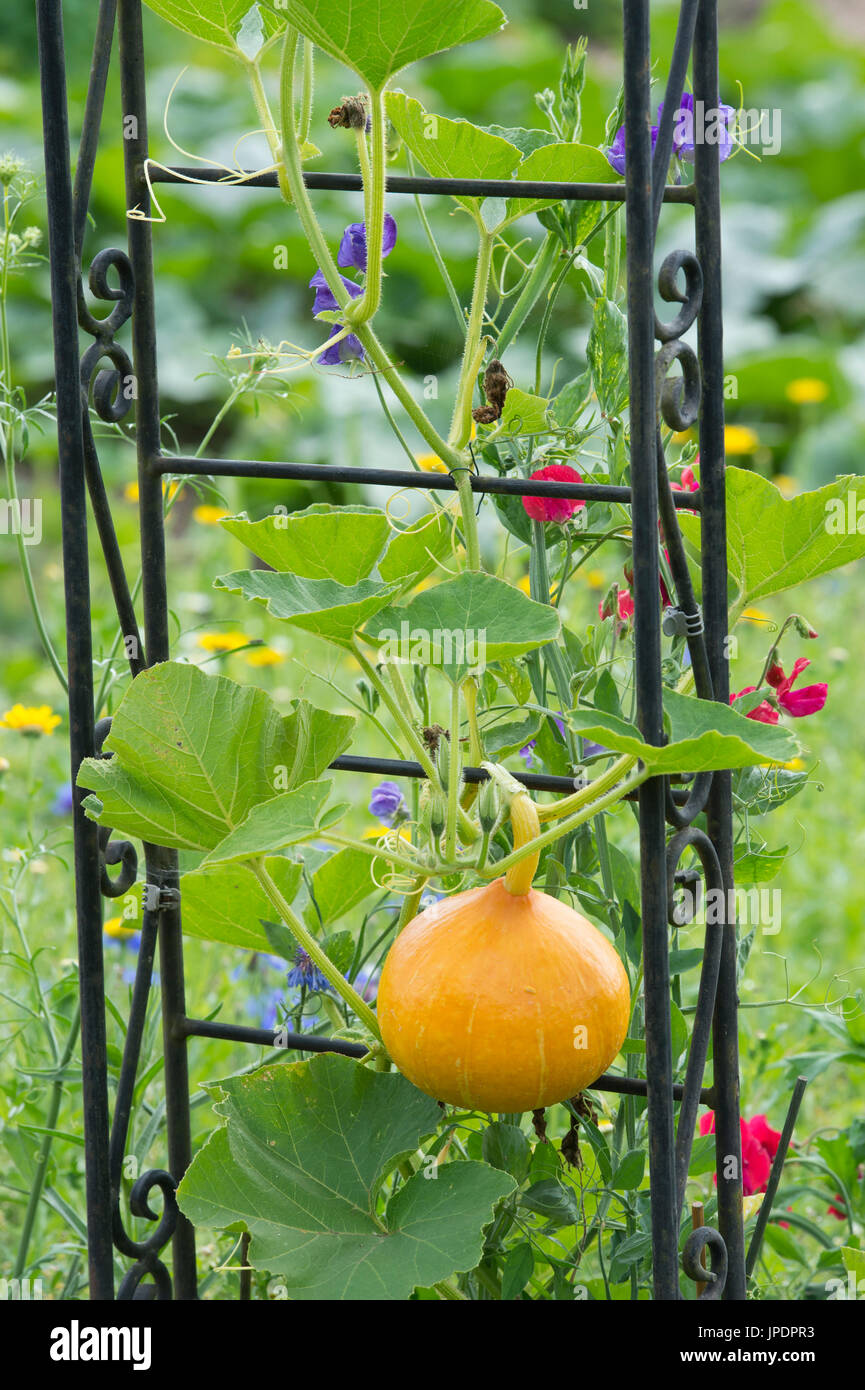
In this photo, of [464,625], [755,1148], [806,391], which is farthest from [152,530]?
[806,391]

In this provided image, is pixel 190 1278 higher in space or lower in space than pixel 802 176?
lower

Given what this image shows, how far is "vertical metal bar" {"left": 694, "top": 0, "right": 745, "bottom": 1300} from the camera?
88 cm

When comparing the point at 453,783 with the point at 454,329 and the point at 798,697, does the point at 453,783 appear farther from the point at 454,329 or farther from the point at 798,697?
the point at 454,329

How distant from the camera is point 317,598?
850 millimetres

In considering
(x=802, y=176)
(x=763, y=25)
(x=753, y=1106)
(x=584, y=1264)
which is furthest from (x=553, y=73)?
(x=584, y=1264)

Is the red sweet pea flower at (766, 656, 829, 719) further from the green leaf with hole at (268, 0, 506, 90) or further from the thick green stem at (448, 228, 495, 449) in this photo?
the green leaf with hole at (268, 0, 506, 90)

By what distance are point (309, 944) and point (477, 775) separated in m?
0.16

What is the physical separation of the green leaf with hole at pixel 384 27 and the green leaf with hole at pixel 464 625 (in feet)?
0.94

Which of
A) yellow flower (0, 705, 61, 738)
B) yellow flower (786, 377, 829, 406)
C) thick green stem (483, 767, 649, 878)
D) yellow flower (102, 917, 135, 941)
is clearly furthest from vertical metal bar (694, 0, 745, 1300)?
yellow flower (786, 377, 829, 406)

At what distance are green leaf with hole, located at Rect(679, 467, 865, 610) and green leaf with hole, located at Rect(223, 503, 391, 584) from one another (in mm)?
230

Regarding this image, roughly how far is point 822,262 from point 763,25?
224 centimetres

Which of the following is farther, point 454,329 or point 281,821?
point 454,329
